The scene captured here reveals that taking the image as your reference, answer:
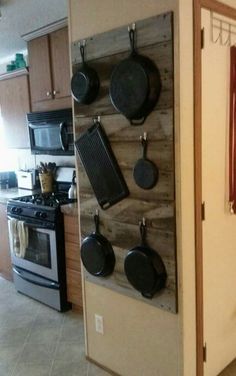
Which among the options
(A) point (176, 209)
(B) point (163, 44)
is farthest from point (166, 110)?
(A) point (176, 209)

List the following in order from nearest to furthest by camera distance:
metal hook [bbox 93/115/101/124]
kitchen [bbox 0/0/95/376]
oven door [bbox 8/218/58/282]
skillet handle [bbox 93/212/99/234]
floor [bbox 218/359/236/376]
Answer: metal hook [bbox 93/115/101/124]
skillet handle [bbox 93/212/99/234]
floor [bbox 218/359/236/376]
kitchen [bbox 0/0/95/376]
oven door [bbox 8/218/58/282]

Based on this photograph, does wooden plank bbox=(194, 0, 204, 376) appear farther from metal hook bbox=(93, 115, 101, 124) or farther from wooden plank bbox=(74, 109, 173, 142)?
metal hook bbox=(93, 115, 101, 124)

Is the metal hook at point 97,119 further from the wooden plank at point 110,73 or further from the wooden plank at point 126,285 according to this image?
the wooden plank at point 126,285

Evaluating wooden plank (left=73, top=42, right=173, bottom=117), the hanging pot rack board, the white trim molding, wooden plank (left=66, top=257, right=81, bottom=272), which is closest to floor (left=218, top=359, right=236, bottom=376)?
wooden plank (left=66, top=257, right=81, bottom=272)

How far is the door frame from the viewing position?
169 cm

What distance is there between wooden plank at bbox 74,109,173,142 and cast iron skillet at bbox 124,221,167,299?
46 cm

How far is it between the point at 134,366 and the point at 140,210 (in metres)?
0.96

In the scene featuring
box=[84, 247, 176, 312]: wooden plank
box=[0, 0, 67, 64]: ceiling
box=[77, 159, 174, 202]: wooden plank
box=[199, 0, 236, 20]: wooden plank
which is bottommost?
box=[84, 247, 176, 312]: wooden plank

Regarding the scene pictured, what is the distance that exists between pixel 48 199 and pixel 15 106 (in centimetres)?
119

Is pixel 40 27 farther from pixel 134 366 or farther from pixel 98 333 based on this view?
pixel 134 366

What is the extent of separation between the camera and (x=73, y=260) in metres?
2.84

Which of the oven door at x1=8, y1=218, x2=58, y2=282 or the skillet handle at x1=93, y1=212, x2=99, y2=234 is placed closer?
the skillet handle at x1=93, y1=212, x2=99, y2=234

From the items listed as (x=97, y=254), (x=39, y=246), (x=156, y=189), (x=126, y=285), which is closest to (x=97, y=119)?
(x=156, y=189)

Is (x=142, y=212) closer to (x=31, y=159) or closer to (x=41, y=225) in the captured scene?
(x=41, y=225)
